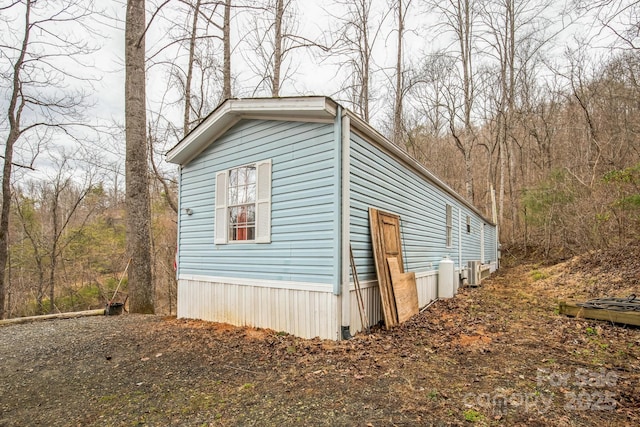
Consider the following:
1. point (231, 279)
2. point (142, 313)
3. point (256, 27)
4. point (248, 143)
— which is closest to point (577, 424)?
point (231, 279)

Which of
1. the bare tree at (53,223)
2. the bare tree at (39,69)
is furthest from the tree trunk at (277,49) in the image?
the bare tree at (53,223)

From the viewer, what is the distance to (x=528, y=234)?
18031mm

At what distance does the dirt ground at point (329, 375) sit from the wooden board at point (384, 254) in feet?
1.06

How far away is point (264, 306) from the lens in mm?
5562

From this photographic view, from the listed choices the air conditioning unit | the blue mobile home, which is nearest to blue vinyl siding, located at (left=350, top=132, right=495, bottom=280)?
the blue mobile home

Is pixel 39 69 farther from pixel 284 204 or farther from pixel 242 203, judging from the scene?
pixel 284 204

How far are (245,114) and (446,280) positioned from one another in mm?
6170

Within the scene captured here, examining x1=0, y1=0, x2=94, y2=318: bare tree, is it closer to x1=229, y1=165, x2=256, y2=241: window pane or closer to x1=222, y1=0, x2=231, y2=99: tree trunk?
x1=222, y1=0, x2=231, y2=99: tree trunk

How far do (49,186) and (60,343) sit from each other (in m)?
13.6

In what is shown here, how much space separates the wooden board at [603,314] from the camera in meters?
5.20

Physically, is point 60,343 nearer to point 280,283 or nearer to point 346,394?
point 280,283

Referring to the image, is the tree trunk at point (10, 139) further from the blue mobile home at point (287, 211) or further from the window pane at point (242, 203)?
the window pane at point (242, 203)

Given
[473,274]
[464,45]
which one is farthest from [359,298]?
[464,45]

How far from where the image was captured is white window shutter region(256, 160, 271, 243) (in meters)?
5.62
